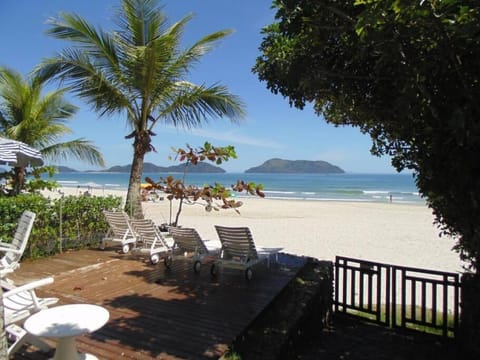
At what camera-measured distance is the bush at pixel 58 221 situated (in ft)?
20.4

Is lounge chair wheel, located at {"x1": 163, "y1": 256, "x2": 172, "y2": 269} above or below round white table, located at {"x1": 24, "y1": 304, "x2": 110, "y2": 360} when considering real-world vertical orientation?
below

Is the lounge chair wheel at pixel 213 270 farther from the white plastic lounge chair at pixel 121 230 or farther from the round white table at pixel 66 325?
the round white table at pixel 66 325

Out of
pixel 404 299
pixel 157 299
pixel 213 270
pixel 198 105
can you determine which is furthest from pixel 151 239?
pixel 404 299

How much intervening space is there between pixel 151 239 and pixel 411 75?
17.3ft

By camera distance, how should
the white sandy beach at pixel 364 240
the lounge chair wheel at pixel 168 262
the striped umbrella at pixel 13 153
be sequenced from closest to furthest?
the striped umbrella at pixel 13 153, the lounge chair wheel at pixel 168 262, the white sandy beach at pixel 364 240

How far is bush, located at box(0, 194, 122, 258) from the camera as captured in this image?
6.23 metres

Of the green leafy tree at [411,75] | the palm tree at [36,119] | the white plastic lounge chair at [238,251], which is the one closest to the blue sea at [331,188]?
the white plastic lounge chair at [238,251]

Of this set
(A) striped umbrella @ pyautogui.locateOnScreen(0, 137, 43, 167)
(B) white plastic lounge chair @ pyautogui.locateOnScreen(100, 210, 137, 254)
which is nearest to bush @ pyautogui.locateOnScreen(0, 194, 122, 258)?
(B) white plastic lounge chair @ pyautogui.locateOnScreen(100, 210, 137, 254)

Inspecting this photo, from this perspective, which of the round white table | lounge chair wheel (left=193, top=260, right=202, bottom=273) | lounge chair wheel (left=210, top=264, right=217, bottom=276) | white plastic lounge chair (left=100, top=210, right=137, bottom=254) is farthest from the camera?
white plastic lounge chair (left=100, top=210, right=137, bottom=254)

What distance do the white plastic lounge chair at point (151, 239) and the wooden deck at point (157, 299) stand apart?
8.1 inches

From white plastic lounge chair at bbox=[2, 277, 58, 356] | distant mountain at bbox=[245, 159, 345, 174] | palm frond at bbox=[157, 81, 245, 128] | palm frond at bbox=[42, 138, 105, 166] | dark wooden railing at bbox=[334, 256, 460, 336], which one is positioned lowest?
dark wooden railing at bbox=[334, 256, 460, 336]

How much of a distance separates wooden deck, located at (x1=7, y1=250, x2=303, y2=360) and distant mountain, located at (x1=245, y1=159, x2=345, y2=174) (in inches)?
5928

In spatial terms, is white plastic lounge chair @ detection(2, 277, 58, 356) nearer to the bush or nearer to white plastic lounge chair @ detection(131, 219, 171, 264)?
white plastic lounge chair @ detection(131, 219, 171, 264)

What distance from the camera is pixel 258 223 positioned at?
16938 mm
